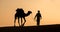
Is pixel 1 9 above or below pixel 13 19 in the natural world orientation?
above

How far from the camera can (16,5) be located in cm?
195

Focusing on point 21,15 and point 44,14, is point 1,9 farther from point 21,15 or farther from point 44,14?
point 44,14

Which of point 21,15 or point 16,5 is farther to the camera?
point 16,5

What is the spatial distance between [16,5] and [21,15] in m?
0.32

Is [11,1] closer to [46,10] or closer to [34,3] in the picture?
[34,3]

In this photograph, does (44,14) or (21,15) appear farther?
(44,14)
